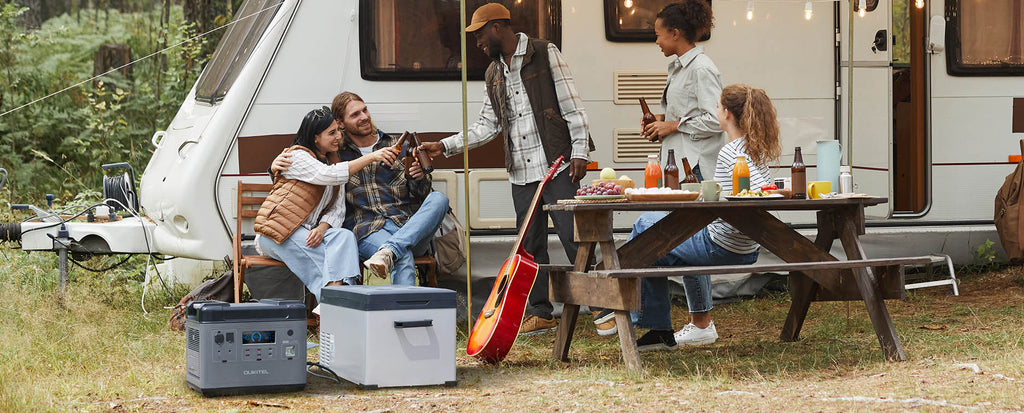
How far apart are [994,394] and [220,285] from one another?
159 inches

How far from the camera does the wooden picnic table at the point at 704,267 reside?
465 cm

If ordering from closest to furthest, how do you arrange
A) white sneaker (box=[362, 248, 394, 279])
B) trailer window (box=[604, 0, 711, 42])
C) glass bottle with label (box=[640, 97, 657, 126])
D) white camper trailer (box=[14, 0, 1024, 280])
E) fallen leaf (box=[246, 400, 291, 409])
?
A: 1. fallen leaf (box=[246, 400, 291, 409])
2. white sneaker (box=[362, 248, 394, 279])
3. glass bottle with label (box=[640, 97, 657, 126])
4. white camper trailer (box=[14, 0, 1024, 280])
5. trailer window (box=[604, 0, 711, 42])

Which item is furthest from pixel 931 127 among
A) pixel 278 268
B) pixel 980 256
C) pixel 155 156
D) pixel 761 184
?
pixel 155 156

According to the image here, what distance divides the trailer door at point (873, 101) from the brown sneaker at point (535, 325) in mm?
2117

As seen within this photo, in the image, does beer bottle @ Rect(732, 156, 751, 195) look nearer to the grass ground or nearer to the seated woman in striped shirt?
the seated woman in striped shirt

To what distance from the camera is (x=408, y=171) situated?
593cm

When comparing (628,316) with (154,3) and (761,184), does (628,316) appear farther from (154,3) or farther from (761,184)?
(154,3)

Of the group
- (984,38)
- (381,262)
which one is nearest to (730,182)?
(381,262)

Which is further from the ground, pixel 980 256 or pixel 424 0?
pixel 424 0

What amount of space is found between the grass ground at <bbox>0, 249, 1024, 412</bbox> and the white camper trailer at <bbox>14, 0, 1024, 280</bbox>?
2.24 feet

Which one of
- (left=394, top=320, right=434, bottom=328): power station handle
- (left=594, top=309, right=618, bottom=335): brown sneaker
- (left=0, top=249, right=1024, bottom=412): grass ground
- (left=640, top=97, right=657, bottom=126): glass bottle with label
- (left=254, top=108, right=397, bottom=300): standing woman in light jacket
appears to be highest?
(left=640, top=97, right=657, bottom=126): glass bottle with label

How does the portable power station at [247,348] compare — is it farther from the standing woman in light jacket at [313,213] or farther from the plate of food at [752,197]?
the plate of food at [752,197]

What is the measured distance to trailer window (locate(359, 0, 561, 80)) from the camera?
6137mm

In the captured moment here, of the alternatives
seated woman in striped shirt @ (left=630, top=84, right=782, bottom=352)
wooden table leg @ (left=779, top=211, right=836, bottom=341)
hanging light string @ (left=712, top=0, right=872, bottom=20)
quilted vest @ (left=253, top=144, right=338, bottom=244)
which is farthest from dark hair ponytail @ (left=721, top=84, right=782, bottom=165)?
quilted vest @ (left=253, top=144, right=338, bottom=244)
